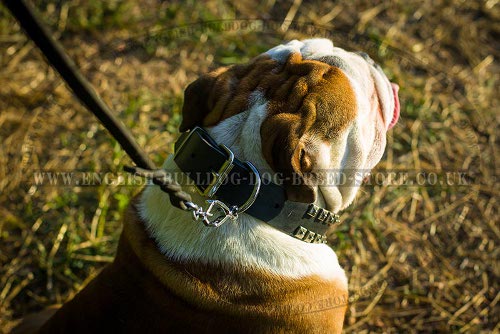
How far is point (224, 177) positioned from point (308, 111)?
46 centimetres

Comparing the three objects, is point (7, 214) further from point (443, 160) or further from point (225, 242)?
point (443, 160)

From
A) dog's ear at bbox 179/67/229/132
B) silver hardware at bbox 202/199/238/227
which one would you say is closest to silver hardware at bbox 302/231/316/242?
silver hardware at bbox 202/199/238/227

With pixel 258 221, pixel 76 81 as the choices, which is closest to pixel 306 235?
pixel 258 221

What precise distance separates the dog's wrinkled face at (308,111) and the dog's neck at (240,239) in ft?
0.05

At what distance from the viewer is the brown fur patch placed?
7.20 ft

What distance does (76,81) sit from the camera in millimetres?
1697

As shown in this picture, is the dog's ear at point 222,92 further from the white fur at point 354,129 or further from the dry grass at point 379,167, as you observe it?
the dry grass at point 379,167

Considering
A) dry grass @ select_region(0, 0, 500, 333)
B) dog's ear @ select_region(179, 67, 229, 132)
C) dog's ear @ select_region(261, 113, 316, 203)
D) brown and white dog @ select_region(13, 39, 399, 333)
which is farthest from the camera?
dry grass @ select_region(0, 0, 500, 333)

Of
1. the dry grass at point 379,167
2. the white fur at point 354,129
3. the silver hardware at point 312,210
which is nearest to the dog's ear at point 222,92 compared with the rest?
the white fur at point 354,129

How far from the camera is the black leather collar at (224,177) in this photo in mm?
2193

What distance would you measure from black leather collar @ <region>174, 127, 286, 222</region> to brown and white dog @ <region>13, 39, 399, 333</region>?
2.9 inches

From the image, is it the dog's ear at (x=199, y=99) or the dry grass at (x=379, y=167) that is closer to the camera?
the dog's ear at (x=199, y=99)

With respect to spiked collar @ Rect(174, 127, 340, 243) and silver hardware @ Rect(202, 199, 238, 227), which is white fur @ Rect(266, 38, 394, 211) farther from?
silver hardware @ Rect(202, 199, 238, 227)

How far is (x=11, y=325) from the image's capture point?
3.60 metres
